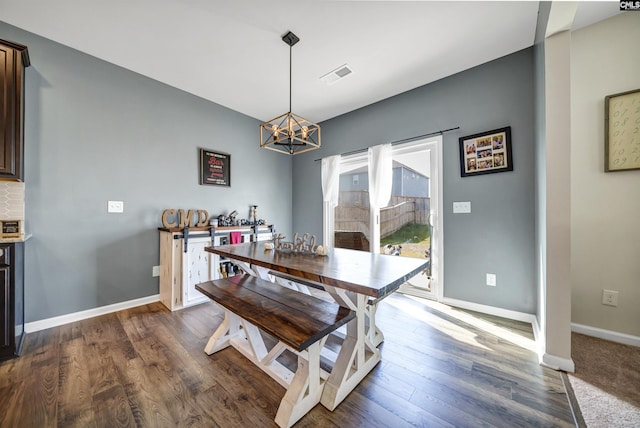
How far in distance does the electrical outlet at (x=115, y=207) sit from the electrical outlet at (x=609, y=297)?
4729mm

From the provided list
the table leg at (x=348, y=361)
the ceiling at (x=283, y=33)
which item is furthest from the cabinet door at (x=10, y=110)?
the table leg at (x=348, y=361)

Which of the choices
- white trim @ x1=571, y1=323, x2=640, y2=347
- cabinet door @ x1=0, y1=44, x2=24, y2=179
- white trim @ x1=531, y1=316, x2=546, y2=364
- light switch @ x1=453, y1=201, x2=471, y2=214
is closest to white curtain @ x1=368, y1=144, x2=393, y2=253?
light switch @ x1=453, y1=201, x2=471, y2=214

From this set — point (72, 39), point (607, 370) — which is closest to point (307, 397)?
point (607, 370)

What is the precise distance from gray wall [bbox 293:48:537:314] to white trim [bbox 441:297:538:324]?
0.15 feet

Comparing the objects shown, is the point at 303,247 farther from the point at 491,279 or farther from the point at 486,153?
the point at 486,153

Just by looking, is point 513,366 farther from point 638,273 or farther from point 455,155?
point 455,155

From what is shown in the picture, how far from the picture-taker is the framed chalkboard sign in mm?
3172

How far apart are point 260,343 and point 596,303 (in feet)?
9.35

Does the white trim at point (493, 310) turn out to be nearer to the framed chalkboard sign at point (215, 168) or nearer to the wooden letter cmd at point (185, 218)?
the wooden letter cmd at point (185, 218)

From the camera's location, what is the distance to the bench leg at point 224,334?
1.76 m

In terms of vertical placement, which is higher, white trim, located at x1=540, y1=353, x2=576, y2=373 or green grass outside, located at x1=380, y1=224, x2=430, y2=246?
green grass outside, located at x1=380, y1=224, x2=430, y2=246

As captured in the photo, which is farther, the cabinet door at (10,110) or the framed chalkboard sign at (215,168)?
the framed chalkboard sign at (215,168)

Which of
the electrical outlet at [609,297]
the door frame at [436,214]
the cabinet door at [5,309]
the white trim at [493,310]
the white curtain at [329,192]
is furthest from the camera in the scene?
the white curtain at [329,192]

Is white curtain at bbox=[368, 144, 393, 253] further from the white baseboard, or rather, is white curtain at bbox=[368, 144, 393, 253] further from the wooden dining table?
the white baseboard
